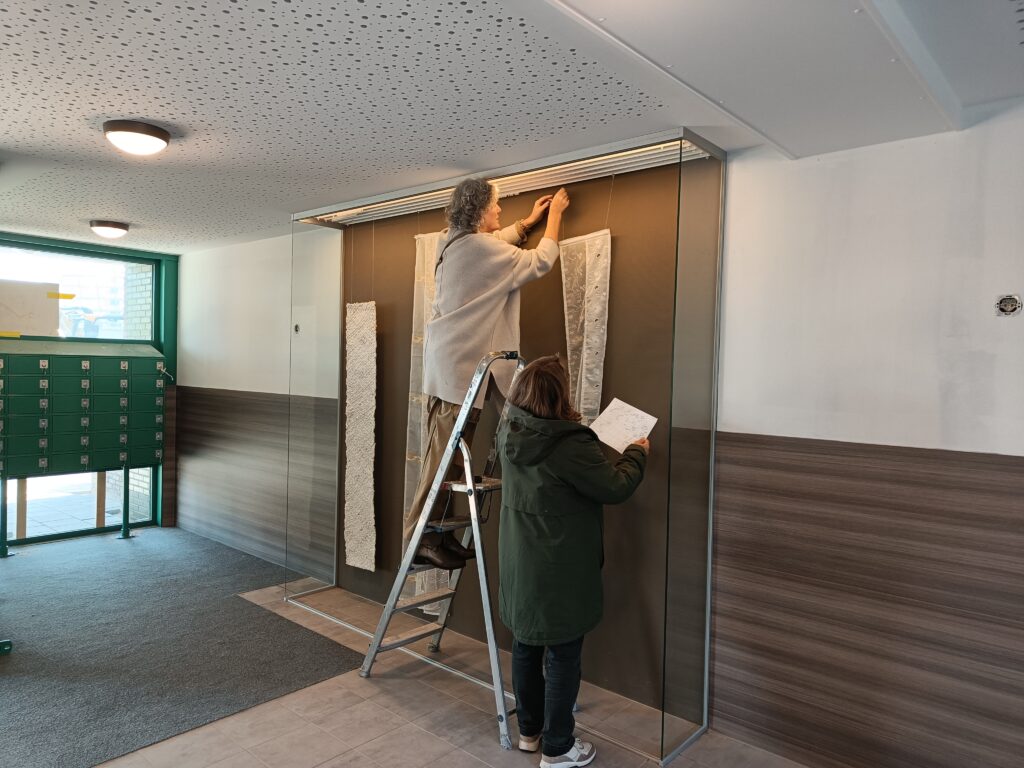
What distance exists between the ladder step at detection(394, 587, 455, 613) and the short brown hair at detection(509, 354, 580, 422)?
47.7 inches

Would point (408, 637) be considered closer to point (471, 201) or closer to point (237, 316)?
point (471, 201)

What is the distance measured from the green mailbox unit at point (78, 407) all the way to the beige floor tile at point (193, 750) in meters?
3.28

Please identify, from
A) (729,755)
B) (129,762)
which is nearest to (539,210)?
(729,755)

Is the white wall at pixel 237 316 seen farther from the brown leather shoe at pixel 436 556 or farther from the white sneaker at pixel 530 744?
the white sneaker at pixel 530 744

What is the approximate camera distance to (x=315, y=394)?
13.5ft

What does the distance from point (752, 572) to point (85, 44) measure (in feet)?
8.77

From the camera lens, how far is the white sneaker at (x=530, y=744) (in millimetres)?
2500

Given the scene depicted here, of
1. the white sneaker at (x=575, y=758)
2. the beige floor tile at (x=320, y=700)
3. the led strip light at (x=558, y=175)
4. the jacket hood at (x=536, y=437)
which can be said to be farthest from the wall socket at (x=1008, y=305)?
the beige floor tile at (x=320, y=700)

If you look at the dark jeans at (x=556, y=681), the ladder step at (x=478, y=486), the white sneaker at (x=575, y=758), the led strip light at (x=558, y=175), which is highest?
the led strip light at (x=558, y=175)

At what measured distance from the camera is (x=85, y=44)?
6.28ft

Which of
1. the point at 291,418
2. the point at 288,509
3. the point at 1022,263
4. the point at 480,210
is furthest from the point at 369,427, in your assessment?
the point at 1022,263

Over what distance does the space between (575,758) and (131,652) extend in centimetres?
219

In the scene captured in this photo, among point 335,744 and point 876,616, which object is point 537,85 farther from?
point 335,744

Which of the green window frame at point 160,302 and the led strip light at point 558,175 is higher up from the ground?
the led strip light at point 558,175
